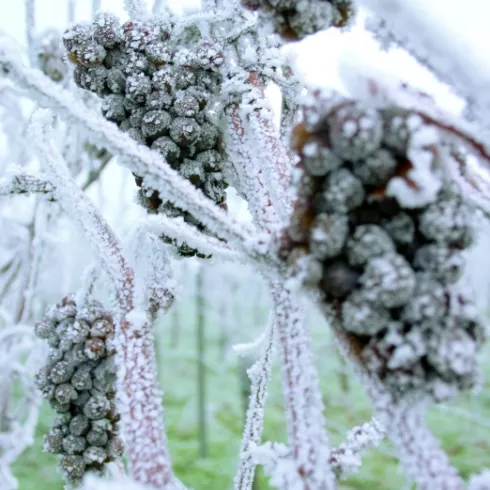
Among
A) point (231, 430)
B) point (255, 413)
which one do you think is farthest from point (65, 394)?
point (231, 430)

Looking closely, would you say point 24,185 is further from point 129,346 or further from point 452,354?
point 452,354

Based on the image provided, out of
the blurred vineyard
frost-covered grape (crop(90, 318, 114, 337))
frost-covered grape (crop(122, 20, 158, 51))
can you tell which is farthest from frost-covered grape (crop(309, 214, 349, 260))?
the blurred vineyard

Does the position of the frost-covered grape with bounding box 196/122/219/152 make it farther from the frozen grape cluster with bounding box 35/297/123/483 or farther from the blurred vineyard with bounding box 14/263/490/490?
the blurred vineyard with bounding box 14/263/490/490

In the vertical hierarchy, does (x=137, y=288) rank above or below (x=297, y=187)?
below

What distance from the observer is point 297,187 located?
0.44 m

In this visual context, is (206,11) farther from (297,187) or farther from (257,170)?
(297,187)

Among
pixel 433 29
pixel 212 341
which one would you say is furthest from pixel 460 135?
pixel 212 341

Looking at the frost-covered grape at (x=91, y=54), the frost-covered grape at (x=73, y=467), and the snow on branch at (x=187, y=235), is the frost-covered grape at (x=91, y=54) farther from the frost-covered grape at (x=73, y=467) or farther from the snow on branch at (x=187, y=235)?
the frost-covered grape at (x=73, y=467)

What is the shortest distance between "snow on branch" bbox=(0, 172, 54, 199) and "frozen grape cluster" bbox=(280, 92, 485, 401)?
34 cm

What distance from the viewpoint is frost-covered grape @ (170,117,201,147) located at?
25.2 inches

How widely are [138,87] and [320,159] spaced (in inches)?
11.8

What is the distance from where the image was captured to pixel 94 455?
821 mm

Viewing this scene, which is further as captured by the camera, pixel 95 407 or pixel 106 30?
pixel 95 407

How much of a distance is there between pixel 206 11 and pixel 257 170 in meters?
0.23
